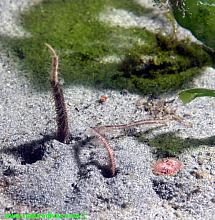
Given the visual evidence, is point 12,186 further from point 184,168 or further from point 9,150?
point 184,168

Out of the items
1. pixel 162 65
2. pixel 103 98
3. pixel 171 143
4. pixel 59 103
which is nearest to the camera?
pixel 59 103

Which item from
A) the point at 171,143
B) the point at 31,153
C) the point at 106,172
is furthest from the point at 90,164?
the point at 171,143

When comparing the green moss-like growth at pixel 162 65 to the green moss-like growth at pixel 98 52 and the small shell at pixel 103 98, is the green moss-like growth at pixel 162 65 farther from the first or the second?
the small shell at pixel 103 98

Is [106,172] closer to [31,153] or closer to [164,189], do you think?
[164,189]

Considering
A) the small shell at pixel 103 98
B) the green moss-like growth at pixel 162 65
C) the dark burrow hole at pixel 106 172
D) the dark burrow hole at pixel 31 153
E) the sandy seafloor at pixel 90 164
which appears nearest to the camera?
the sandy seafloor at pixel 90 164

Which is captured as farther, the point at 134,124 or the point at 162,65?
the point at 162,65

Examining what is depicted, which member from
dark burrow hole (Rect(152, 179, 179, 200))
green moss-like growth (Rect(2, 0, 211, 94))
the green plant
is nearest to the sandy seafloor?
dark burrow hole (Rect(152, 179, 179, 200))

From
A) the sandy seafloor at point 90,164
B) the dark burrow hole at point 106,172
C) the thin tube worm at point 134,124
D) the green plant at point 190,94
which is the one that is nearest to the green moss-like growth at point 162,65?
the sandy seafloor at point 90,164
